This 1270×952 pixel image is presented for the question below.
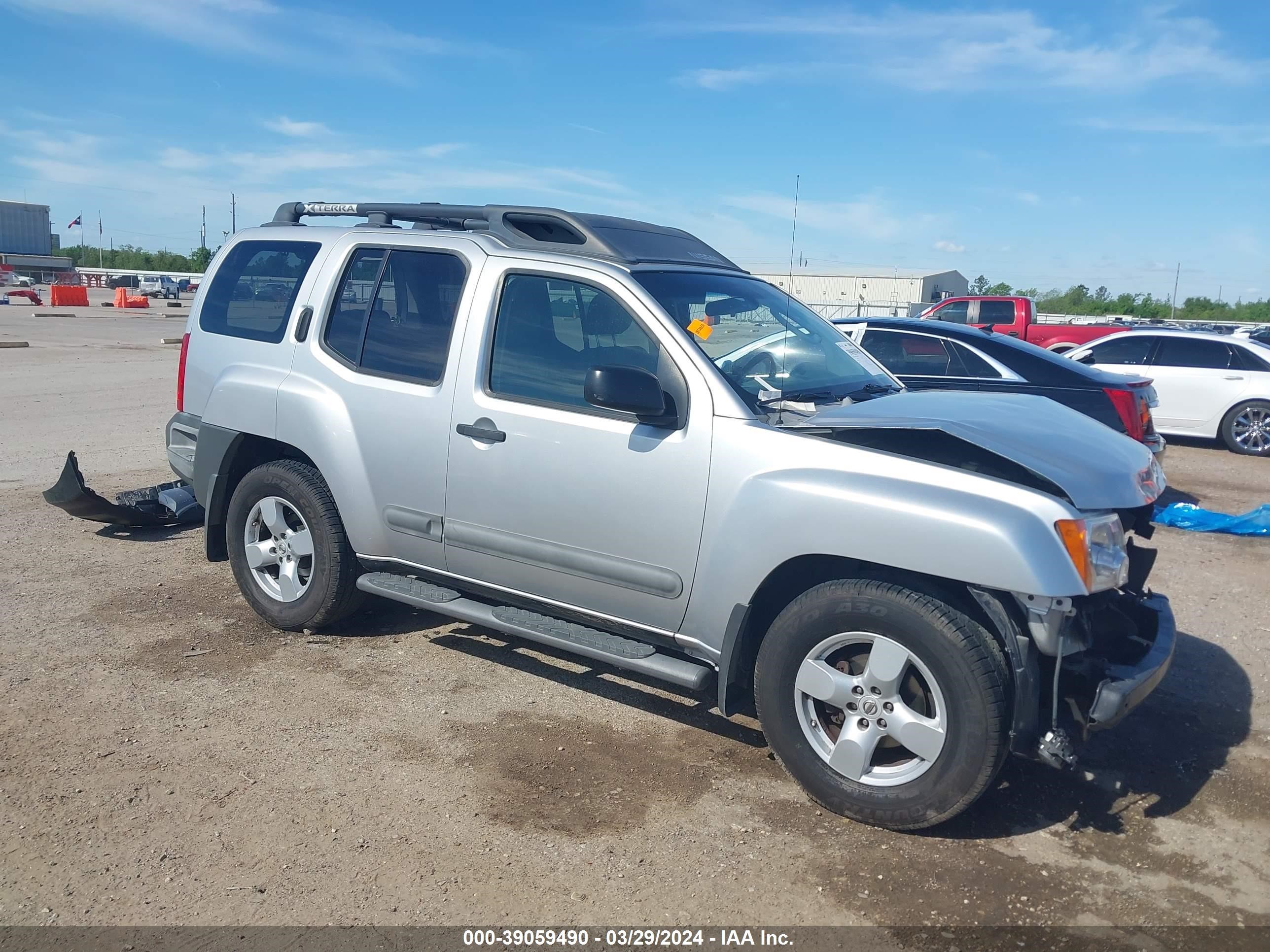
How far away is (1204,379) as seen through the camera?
14031 millimetres

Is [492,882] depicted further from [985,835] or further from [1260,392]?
[1260,392]

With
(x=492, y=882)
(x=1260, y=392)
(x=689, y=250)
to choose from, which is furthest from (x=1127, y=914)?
(x=1260, y=392)

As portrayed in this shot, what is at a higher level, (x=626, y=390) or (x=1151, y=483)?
(x=626, y=390)

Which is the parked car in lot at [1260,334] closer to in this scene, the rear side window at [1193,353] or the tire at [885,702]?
the rear side window at [1193,353]

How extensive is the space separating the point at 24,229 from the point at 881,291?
96489 millimetres

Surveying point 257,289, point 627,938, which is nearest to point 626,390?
point 627,938

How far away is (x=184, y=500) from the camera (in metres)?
7.50

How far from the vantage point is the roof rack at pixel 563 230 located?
4715 millimetres

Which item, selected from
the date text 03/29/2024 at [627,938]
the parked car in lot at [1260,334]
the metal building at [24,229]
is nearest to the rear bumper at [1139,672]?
the date text 03/29/2024 at [627,938]

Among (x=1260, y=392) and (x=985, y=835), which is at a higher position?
(x=1260, y=392)

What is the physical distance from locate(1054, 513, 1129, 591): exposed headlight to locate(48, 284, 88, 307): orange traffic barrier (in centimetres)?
5292

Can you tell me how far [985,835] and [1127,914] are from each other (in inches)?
21.9

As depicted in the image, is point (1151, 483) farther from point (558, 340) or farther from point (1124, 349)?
point (1124, 349)

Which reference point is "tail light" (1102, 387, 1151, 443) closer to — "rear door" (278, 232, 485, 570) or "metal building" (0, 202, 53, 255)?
"rear door" (278, 232, 485, 570)
